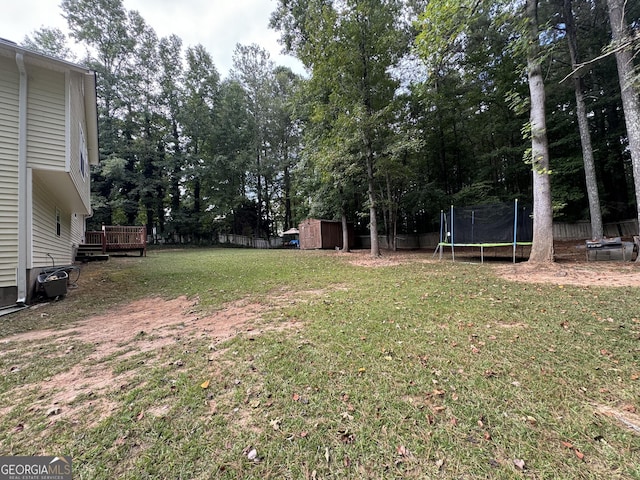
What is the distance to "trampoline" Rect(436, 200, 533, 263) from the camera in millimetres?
8781

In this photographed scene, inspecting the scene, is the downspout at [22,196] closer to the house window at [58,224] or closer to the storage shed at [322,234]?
the house window at [58,224]

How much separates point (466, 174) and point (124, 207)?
26.1m

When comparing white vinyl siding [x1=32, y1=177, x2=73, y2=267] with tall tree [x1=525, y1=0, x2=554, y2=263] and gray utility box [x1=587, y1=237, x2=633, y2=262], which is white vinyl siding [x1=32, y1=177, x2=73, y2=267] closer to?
tall tree [x1=525, y1=0, x2=554, y2=263]

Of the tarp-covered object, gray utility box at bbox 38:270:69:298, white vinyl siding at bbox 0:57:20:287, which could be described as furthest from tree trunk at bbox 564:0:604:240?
white vinyl siding at bbox 0:57:20:287

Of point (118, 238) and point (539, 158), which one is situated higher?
point (539, 158)

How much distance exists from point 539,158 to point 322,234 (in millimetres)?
12845

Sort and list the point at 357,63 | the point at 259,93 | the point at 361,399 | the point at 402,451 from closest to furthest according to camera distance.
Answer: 1. the point at 402,451
2. the point at 361,399
3. the point at 357,63
4. the point at 259,93

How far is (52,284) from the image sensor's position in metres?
5.36

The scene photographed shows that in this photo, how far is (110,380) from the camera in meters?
2.38

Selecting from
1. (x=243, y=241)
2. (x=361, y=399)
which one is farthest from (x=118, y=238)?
(x=361, y=399)

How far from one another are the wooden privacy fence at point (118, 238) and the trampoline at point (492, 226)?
15.6m

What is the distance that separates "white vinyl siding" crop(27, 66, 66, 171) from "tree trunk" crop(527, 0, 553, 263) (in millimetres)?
11623

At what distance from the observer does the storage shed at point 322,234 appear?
18.5 meters

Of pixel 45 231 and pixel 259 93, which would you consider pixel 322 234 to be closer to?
pixel 45 231
